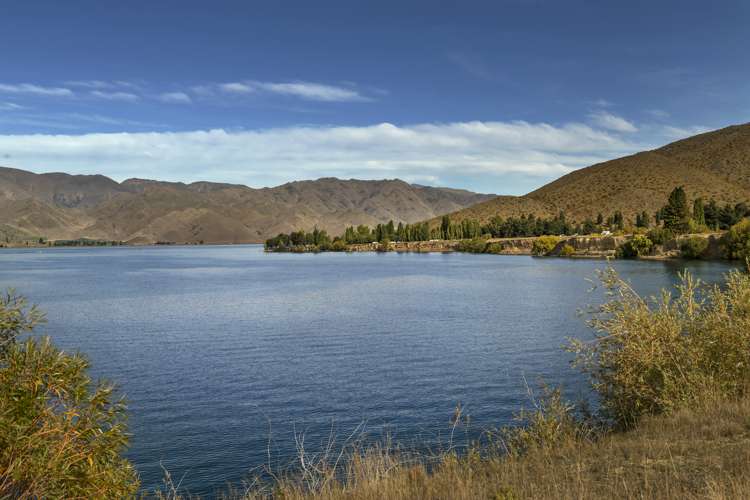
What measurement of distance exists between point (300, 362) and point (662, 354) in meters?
23.4

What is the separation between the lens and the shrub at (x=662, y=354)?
18047mm

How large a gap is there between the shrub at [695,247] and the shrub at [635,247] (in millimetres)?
10958

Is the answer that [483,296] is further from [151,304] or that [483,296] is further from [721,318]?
[721,318]

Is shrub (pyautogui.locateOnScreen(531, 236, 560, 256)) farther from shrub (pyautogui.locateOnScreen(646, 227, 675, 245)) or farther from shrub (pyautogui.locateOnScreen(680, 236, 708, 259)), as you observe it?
shrub (pyautogui.locateOnScreen(680, 236, 708, 259))

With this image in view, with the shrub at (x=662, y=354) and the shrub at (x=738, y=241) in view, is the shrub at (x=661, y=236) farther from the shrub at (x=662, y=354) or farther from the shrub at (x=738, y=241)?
the shrub at (x=662, y=354)

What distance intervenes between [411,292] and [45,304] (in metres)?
45.7

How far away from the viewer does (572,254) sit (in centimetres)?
16750

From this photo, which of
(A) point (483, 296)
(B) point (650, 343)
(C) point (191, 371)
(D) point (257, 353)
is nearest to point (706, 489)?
(B) point (650, 343)

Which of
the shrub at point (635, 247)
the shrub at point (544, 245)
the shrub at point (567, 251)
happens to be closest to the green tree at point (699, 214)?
the shrub at point (635, 247)

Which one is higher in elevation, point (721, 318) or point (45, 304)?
point (721, 318)

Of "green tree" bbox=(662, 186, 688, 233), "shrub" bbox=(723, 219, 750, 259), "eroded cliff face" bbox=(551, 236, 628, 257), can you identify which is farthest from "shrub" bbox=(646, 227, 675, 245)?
"shrub" bbox=(723, 219, 750, 259)

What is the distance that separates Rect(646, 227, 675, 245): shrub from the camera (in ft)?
461

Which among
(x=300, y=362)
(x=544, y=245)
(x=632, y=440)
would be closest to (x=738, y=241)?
(x=544, y=245)

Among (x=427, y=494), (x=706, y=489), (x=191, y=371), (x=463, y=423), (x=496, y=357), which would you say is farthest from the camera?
(x=496, y=357)
